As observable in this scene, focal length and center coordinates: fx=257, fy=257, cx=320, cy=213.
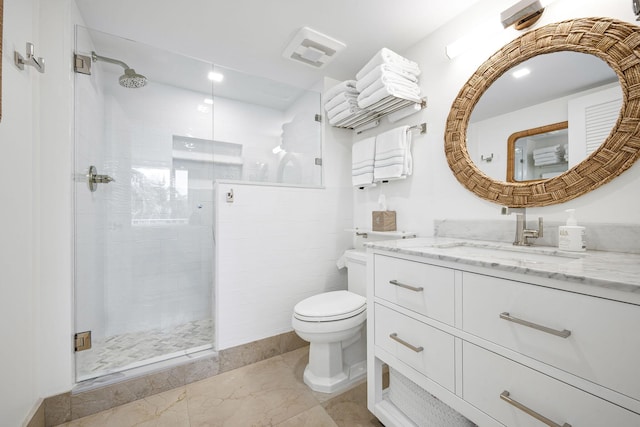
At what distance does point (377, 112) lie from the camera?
6.13ft

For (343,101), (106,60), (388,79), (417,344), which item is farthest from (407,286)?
(106,60)

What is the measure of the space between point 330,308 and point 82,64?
1985mm

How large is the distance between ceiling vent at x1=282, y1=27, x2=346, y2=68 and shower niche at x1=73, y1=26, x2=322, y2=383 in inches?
12.3

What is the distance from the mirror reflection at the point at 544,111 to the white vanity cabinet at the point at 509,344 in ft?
2.52

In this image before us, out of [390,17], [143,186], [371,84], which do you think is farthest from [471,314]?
[143,186]

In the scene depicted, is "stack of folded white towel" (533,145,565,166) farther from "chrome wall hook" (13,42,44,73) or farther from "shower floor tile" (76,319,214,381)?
"chrome wall hook" (13,42,44,73)

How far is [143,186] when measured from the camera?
1.82 meters

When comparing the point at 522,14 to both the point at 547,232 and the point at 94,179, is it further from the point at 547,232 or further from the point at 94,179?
the point at 94,179

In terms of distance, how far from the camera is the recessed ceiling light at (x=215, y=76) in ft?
6.30

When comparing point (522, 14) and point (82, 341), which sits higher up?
point (522, 14)

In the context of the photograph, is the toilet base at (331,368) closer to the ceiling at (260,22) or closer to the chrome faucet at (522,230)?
the chrome faucet at (522,230)

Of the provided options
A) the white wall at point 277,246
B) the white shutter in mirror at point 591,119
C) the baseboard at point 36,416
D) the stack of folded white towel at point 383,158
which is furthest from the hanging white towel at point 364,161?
the baseboard at point 36,416

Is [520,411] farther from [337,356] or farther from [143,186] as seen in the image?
[143,186]

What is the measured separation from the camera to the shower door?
1516 millimetres
